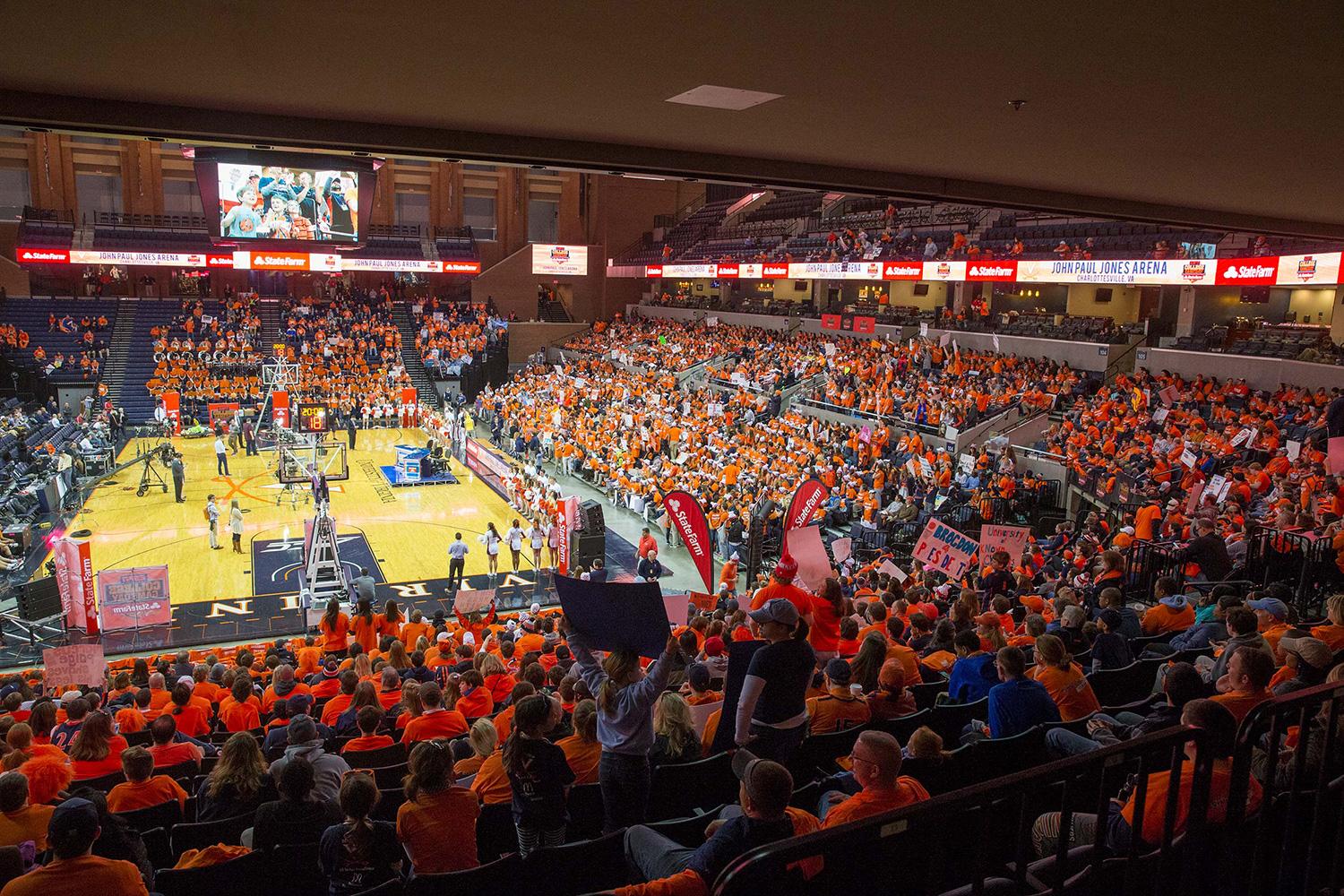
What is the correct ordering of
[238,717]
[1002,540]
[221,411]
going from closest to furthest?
[238,717], [1002,540], [221,411]

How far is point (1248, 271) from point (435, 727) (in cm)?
1980

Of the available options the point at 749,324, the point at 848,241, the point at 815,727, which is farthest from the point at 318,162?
the point at 749,324

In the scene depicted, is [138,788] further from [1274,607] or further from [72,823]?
[1274,607]

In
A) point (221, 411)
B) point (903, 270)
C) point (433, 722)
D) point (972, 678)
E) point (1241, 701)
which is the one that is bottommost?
point (221, 411)

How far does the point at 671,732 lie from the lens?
15.9 feet

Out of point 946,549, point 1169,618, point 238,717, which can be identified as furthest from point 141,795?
point 946,549

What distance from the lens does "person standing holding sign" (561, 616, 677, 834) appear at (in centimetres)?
434

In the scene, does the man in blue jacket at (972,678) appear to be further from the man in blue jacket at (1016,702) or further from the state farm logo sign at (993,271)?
the state farm logo sign at (993,271)

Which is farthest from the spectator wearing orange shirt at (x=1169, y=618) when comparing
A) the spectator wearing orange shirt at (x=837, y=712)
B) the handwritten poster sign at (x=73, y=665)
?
the handwritten poster sign at (x=73, y=665)

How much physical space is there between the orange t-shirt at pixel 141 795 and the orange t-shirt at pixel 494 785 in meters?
1.62

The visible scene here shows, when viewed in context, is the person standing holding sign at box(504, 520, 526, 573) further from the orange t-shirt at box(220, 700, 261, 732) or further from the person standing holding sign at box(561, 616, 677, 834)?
the person standing holding sign at box(561, 616, 677, 834)

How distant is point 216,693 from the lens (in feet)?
25.6

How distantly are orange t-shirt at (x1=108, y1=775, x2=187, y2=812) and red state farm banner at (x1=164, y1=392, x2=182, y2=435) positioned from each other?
29647mm

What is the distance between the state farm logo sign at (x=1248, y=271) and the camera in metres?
18.7
